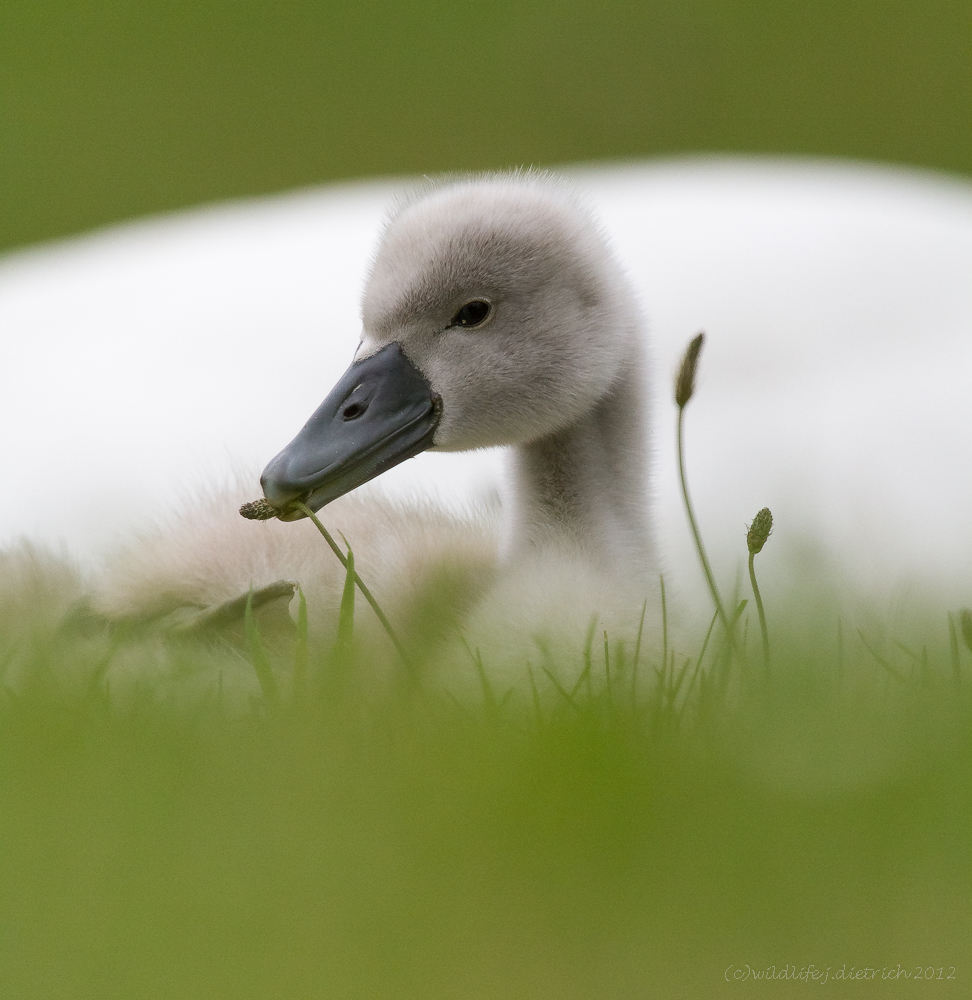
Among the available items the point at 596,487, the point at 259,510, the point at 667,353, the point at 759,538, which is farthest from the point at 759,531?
the point at 667,353

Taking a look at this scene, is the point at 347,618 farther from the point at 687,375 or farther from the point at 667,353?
the point at 667,353

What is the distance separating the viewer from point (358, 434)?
1628 mm

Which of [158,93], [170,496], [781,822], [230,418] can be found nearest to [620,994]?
[781,822]

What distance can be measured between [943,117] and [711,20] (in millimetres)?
1287

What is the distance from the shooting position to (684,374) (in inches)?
60.1

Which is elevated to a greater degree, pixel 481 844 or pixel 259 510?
pixel 259 510

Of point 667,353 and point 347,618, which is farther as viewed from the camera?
point 667,353

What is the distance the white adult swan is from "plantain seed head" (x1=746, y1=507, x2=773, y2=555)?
261 mm

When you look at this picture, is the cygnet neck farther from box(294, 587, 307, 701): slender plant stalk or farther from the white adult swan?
box(294, 587, 307, 701): slender plant stalk

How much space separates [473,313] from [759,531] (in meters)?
0.55

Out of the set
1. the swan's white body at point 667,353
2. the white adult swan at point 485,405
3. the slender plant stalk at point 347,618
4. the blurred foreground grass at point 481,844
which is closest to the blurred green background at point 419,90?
the swan's white body at point 667,353

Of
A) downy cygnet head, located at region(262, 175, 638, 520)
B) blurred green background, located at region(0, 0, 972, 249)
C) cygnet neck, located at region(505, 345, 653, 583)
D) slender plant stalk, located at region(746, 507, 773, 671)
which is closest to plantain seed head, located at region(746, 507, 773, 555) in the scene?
slender plant stalk, located at region(746, 507, 773, 671)

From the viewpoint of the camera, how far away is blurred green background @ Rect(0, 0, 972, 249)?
6254mm

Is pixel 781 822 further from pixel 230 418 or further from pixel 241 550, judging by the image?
pixel 230 418
